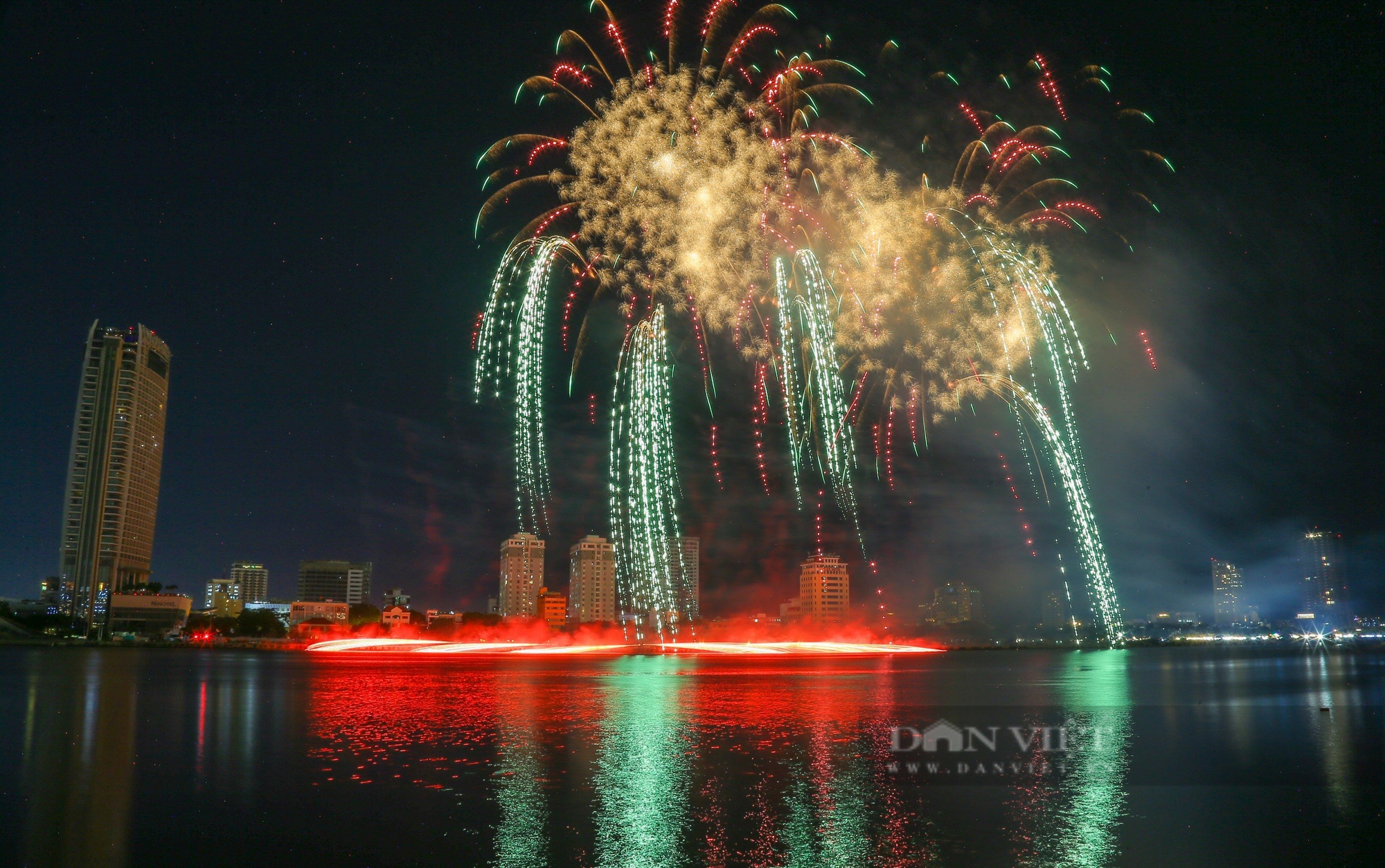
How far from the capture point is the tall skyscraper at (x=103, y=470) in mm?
132000

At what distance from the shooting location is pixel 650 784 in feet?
45.4

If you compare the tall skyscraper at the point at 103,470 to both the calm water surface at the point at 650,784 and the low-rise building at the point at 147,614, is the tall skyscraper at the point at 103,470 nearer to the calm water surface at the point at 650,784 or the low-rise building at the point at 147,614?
the low-rise building at the point at 147,614

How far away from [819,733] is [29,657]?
234 ft

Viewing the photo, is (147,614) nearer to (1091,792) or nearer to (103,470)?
(103,470)

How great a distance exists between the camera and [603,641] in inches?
4395

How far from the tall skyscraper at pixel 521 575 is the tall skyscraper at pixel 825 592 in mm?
40921

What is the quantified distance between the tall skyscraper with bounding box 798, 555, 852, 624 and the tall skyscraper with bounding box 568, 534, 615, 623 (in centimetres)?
3104

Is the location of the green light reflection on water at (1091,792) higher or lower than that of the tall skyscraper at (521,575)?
lower

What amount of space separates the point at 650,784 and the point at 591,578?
125 metres
